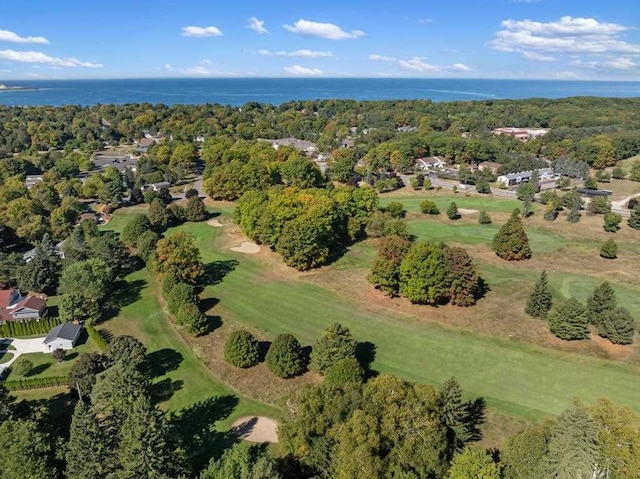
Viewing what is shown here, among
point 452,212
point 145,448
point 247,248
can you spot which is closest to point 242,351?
point 145,448

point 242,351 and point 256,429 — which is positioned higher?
point 242,351

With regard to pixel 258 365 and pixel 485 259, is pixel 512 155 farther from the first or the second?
pixel 258 365

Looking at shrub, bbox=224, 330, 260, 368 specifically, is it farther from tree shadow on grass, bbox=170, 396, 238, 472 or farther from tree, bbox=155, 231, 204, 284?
tree, bbox=155, 231, 204, 284

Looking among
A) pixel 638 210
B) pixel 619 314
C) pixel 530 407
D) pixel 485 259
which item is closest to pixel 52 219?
pixel 485 259

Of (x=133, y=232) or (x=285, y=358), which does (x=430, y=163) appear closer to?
(x=133, y=232)

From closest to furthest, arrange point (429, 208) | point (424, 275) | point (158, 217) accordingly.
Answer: point (424, 275) → point (158, 217) → point (429, 208)

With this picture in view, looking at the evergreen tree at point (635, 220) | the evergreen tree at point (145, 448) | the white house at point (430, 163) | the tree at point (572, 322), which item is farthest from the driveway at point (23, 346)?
the white house at point (430, 163)
